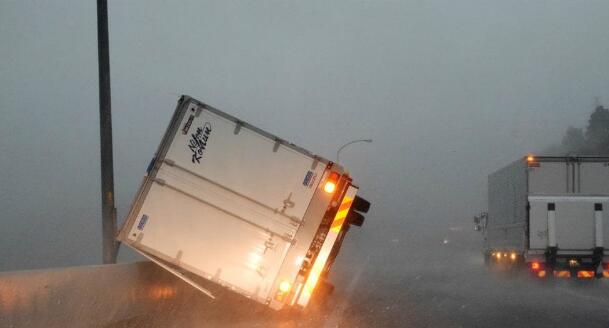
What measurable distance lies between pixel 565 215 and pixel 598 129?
70776 millimetres

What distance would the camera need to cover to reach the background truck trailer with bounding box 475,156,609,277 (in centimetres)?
2522

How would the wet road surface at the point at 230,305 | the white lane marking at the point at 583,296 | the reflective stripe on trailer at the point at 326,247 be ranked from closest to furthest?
the wet road surface at the point at 230,305 → the reflective stripe on trailer at the point at 326,247 → the white lane marking at the point at 583,296

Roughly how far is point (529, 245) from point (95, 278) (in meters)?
16.0

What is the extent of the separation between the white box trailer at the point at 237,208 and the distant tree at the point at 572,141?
9021cm

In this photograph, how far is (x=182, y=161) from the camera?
13367 millimetres

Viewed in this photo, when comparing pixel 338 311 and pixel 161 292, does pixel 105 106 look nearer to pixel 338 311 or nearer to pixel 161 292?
pixel 161 292

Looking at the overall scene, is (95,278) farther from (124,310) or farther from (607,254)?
(607,254)

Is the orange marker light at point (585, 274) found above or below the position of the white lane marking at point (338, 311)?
above

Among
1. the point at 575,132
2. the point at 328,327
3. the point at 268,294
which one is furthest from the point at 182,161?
the point at 575,132

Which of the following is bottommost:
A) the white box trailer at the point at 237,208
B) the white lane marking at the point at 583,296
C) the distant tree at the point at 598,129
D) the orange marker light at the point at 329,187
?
the white box trailer at the point at 237,208

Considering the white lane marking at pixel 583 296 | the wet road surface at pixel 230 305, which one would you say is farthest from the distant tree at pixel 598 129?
the wet road surface at pixel 230 305

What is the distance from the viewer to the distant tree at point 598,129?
88062 millimetres

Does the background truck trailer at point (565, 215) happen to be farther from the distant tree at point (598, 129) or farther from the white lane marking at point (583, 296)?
the distant tree at point (598, 129)

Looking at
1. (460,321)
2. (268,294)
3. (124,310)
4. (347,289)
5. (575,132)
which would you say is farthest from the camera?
(575,132)
